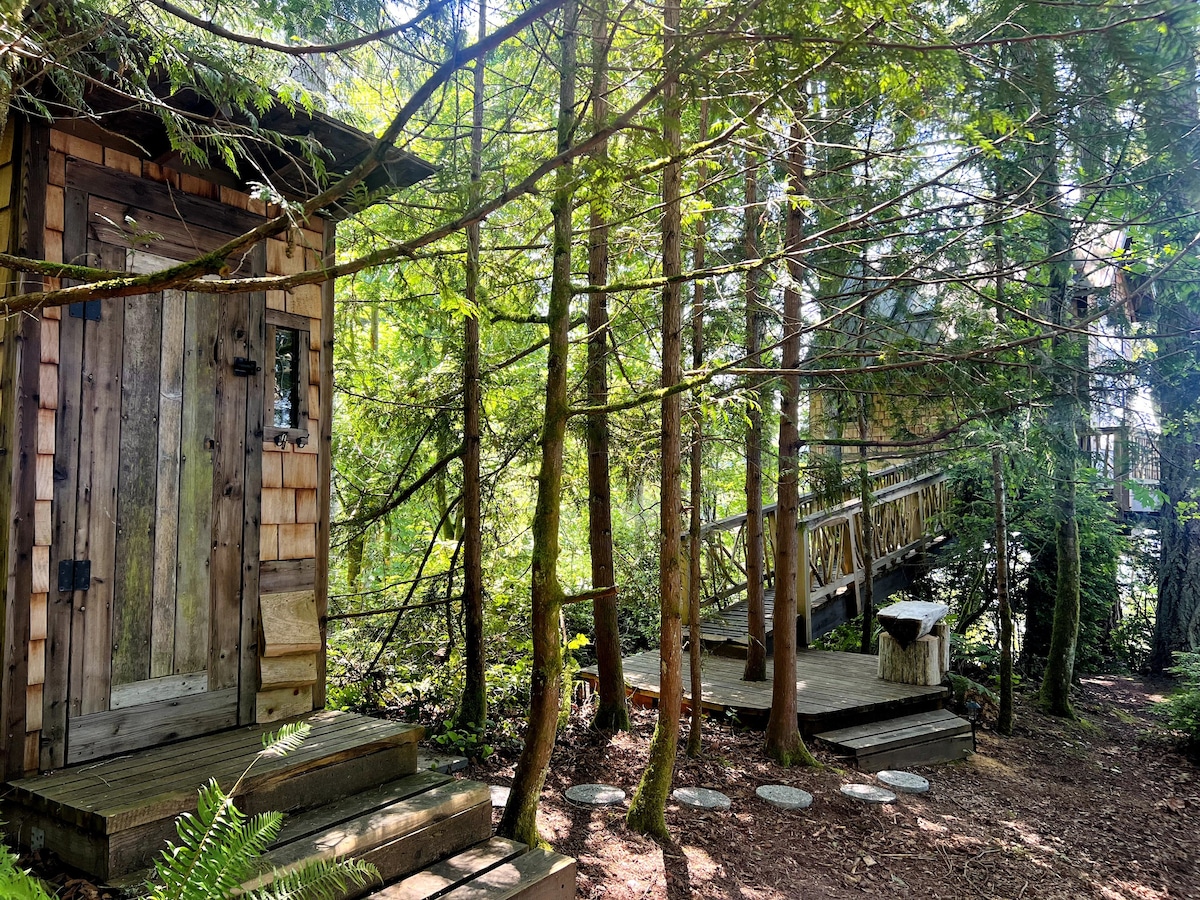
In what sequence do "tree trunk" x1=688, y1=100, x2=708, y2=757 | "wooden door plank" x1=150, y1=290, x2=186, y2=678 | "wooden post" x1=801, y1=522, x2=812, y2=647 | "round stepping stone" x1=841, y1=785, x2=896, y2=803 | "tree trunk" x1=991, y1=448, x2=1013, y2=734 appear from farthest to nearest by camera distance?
"wooden post" x1=801, y1=522, x2=812, y2=647, "tree trunk" x1=991, y1=448, x2=1013, y2=734, "tree trunk" x1=688, y1=100, x2=708, y2=757, "round stepping stone" x1=841, y1=785, x2=896, y2=803, "wooden door plank" x1=150, y1=290, x2=186, y2=678

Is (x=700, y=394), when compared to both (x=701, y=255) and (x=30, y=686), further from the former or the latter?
(x=30, y=686)

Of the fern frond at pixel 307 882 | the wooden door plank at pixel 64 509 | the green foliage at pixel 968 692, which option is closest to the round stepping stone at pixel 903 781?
the green foliage at pixel 968 692

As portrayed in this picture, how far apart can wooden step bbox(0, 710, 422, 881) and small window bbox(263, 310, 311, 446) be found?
1.82 m

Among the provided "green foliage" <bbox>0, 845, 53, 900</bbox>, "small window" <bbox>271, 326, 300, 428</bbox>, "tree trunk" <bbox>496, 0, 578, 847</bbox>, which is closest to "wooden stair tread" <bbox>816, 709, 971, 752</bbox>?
"tree trunk" <bbox>496, 0, 578, 847</bbox>

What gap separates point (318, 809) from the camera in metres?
3.97

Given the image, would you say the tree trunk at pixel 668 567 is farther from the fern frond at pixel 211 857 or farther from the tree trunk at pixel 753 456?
the fern frond at pixel 211 857

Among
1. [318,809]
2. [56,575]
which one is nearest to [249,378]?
[56,575]

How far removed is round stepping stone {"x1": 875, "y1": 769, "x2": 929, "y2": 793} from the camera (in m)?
6.49

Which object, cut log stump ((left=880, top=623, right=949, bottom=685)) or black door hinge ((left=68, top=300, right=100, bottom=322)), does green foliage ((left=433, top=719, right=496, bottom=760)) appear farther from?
cut log stump ((left=880, top=623, right=949, bottom=685))

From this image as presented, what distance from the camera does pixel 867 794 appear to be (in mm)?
6117

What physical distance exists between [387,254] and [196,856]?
212 centimetres

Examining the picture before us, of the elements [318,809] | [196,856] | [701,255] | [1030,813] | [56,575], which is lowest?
[1030,813]

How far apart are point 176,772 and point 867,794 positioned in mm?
4851

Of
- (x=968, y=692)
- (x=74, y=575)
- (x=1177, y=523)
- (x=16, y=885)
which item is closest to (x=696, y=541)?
(x=74, y=575)
